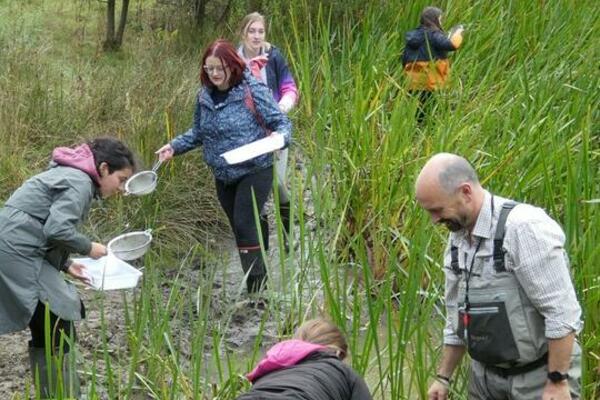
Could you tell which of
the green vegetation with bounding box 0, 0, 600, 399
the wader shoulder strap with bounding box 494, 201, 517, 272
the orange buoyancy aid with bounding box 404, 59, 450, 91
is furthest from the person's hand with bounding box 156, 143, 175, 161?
the wader shoulder strap with bounding box 494, 201, 517, 272

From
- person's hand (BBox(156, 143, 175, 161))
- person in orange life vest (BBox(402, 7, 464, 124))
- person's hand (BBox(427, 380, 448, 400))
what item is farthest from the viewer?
person in orange life vest (BBox(402, 7, 464, 124))

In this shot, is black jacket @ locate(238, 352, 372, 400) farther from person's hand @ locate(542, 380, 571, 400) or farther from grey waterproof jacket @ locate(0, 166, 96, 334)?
grey waterproof jacket @ locate(0, 166, 96, 334)

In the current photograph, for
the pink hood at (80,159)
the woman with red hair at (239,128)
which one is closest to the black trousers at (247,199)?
the woman with red hair at (239,128)

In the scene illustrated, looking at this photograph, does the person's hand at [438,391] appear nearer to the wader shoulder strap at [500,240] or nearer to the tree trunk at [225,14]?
the wader shoulder strap at [500,240]

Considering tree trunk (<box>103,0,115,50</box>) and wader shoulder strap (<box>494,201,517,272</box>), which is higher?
Result: tree trunk (<box>103,0,115,50</box>)

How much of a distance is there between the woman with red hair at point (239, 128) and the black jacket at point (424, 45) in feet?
7.63

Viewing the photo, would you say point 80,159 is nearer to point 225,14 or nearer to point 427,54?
point 427,54

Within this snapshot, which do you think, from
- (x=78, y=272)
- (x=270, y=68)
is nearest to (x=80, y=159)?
(x=78, y=272)

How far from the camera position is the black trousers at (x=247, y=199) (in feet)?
16.6

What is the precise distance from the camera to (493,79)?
703cm

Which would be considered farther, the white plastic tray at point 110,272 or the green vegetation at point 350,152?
the white plastic tray at point 110,272

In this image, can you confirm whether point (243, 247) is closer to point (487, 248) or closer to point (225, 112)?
point (225, 112)

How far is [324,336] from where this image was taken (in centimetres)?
296

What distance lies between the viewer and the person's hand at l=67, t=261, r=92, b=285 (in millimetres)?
4078
